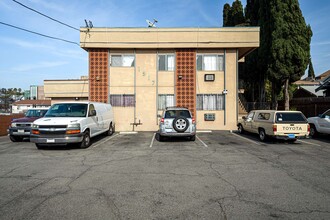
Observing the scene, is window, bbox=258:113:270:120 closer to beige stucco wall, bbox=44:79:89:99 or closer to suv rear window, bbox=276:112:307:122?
suv rear window, bbox=276:112:307:122

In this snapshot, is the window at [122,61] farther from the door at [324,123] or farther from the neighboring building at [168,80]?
the door at [324,123]

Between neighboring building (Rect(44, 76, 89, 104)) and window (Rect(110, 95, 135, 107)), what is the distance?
8598 millimetres

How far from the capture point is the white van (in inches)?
362

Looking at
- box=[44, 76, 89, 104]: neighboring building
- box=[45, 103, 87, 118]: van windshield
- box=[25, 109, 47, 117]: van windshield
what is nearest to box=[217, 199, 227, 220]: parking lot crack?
box=[45, 103, 87, 118]: van windshield

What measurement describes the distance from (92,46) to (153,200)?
1510cm

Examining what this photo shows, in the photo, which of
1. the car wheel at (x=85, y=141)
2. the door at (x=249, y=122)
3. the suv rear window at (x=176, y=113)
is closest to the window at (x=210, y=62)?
the door at (x=249, y=122)

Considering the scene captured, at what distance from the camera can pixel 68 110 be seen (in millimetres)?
10531

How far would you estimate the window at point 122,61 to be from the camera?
17578 mm

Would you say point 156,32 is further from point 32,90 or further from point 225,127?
point 32,90

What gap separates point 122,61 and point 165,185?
14043 mm

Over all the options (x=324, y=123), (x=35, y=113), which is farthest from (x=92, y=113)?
(x=324, y=123)

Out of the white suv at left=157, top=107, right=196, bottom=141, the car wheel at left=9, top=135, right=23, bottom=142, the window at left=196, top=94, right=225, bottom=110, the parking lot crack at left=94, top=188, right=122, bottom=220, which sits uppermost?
the window at left=196, top=94, right=225, bottom=110

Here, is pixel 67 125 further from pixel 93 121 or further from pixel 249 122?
pixel 249 122

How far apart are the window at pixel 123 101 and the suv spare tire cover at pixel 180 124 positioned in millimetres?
7143
